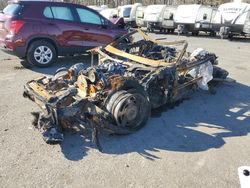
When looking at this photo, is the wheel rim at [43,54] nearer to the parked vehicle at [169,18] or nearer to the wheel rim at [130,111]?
the wheel rim at [130,111]


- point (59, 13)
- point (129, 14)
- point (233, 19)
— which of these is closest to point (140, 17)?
point (129, 14)

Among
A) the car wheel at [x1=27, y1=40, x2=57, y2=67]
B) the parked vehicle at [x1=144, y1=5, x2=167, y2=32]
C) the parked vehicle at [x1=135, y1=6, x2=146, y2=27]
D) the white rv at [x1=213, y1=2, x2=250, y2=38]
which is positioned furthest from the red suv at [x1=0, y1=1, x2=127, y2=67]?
the parked vehicle at [x1=135, y1=6, x2=146, y2=27]

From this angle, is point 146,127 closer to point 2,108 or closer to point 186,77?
point 186,77

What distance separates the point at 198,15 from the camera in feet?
56.4

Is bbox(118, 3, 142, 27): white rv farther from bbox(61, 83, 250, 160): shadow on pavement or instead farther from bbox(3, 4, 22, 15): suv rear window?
bbox(61, 83, 250, 160): shadow on pavement

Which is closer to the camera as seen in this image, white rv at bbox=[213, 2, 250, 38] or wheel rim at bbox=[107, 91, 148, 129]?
wheel rim at bbox=[107, 91, 148, 129]

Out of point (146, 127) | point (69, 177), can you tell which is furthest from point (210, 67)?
point (69, 177)

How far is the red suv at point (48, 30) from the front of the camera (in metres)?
8.42

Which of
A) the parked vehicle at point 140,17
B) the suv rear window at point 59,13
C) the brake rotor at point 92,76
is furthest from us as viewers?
the parked vehicle at point 140,17

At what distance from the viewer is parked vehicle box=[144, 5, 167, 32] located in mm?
19592

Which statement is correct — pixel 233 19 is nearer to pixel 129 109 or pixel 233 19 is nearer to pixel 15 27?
pixel 15 27

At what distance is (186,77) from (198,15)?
1196 centimetres

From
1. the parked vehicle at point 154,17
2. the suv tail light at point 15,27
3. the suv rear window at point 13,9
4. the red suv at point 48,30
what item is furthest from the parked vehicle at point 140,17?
the suv tail light at point 15,27

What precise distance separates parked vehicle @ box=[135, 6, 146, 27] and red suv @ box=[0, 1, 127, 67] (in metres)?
11.7
